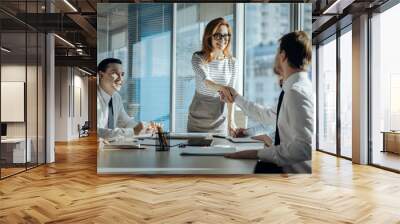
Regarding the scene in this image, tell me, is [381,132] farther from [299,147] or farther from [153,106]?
[153,106]

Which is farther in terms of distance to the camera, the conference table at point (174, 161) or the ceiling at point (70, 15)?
the ceiling at point (70, 15)

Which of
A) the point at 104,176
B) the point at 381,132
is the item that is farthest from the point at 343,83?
the point at 104,176

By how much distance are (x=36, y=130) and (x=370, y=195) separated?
19.6ft

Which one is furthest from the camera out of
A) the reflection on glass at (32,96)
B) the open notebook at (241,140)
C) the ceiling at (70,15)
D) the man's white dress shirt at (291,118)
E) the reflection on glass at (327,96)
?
the reflection on glass at (327,96)

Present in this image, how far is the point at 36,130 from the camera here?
748 cm

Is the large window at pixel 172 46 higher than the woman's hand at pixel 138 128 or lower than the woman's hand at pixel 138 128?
higher

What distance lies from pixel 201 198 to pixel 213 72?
229cm

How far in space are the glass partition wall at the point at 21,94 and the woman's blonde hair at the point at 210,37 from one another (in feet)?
10.3

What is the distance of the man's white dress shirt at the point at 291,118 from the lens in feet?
19.6

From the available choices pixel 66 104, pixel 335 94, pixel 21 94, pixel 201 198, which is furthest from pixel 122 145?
pixel 66 104

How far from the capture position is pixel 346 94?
8875 mm

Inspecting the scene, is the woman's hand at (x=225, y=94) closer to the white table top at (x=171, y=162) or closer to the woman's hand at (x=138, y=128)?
the white table top at (x=171, y=162)

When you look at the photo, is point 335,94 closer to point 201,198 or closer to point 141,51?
point 141,51

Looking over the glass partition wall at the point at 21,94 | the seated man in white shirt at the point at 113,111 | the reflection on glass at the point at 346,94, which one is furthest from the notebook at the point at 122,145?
the reflection on glass at the point at 346,94
